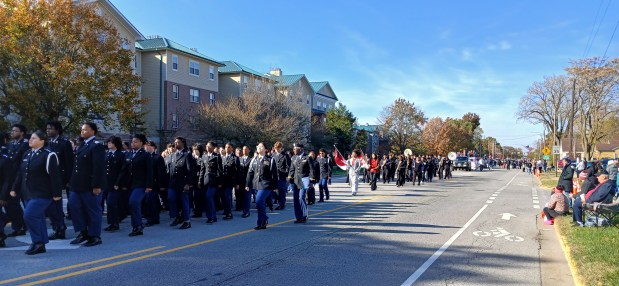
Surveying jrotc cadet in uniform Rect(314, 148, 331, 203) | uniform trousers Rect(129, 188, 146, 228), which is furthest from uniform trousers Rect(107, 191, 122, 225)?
jrotc cadet in uniform Rect(314, 148, 331, 203)

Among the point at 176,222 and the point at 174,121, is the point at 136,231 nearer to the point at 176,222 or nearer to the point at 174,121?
the point at 176,222

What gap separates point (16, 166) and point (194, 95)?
112 ft

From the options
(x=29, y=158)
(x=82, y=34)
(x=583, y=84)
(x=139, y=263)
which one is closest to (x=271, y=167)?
(x=139, y=263)

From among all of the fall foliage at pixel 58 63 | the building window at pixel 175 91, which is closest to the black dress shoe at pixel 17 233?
the fall foliage at pixel 58 63

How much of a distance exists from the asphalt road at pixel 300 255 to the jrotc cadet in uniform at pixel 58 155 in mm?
549

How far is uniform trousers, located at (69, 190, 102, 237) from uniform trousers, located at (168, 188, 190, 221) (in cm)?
216

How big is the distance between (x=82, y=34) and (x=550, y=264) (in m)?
22.1

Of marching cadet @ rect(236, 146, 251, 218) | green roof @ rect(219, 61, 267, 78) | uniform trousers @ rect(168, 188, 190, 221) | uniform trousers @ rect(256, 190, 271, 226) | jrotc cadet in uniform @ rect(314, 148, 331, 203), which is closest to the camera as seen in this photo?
uniform trousers @ rect(256, 190, 271, 226)

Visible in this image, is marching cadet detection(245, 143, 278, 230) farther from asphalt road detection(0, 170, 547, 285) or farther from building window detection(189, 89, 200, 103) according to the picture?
building window detection(189, 89, 200, 103)

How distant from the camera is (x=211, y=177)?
10.8 meters

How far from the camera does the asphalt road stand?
6.14 metres

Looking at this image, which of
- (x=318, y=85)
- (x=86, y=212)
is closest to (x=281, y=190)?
(x=86, y=212)

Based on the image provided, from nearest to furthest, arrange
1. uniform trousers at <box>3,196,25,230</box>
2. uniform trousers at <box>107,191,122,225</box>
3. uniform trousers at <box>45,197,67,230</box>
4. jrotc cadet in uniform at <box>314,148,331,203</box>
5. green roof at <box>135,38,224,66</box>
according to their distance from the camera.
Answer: uniform trousers at <box>45,197,67,230</box> < uniform trousers at <box>3,196,25,230</box> < uniform trousers at <box>107,191,122,225</box> < jrotc cadet in uniform at <box>314,148,331,203</box> < green roof at <box>135,38,224,66</box>

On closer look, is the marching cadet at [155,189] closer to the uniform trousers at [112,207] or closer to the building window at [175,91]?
the uniform trousers at [112,207]
